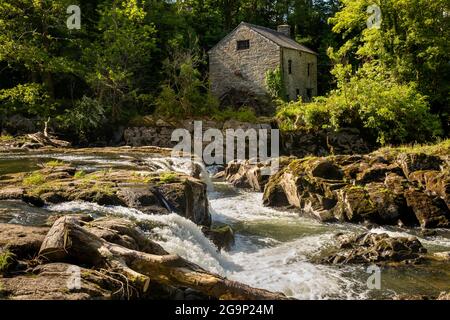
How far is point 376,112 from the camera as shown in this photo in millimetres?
29391

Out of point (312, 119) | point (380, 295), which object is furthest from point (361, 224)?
point (312, 119)

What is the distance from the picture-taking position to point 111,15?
3584 cm

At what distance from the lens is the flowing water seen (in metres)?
10.8

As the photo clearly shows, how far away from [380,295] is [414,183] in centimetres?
950

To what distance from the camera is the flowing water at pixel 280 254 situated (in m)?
10.8

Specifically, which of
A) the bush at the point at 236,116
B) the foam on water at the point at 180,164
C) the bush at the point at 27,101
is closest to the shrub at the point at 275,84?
the bush at the point at 236,116

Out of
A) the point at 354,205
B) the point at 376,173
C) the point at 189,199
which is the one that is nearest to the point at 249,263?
the point at 189,199

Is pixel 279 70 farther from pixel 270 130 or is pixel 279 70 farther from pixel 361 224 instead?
pixel 361 224

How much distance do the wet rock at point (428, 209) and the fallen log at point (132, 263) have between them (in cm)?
1112

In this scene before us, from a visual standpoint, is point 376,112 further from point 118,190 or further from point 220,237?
point 118,190

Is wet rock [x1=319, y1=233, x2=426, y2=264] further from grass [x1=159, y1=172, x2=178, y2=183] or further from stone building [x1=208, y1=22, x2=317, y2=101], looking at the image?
stone building [x1=208, y1=22, x2=317, y2=101]

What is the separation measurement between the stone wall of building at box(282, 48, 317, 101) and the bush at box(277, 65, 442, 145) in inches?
283

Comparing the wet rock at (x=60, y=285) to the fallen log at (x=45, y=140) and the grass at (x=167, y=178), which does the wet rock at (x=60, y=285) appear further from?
the fallen log at (x=45, y=140)

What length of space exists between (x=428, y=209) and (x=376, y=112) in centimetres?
1327
